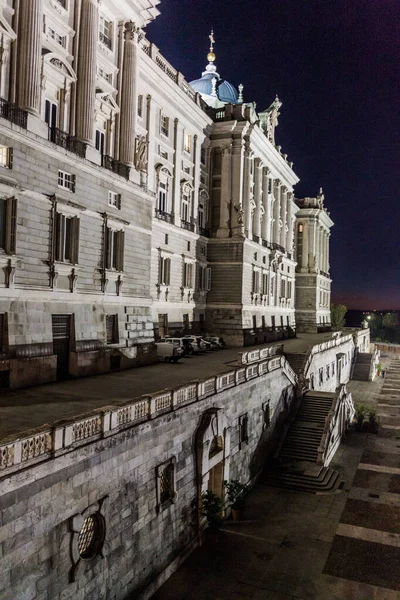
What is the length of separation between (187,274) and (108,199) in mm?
18473

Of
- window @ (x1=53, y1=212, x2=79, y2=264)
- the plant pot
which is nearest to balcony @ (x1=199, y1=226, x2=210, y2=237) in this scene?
window @ (x1=53, y1=212, x2=79, y2=264)

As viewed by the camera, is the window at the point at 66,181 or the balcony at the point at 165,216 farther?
the balcony at the point at 165,216

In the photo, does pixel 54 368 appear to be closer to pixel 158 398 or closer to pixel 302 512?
pixel 158 398

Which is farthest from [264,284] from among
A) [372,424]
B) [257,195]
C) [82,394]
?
[82,394]

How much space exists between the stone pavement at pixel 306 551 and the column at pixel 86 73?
2018 centimetres

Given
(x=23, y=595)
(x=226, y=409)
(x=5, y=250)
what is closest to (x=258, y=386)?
(x=226, y=409)

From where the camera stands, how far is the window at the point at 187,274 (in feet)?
145

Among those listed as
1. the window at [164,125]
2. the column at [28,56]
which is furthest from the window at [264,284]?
the column at [28,56]

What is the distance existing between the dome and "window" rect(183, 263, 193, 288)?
83.1ft

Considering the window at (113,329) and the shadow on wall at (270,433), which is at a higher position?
the window at (113,329)

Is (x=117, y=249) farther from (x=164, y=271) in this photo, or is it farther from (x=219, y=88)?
(x=219, y=88)

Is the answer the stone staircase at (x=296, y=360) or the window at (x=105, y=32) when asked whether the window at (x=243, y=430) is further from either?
the window at (x=105, y=32)

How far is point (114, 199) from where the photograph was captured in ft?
90.7

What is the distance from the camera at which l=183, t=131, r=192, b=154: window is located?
45122 millimetres
